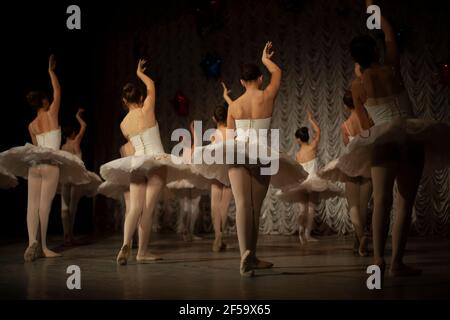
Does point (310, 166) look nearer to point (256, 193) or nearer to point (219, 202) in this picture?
point (219, 202)

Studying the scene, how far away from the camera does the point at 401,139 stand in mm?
4047

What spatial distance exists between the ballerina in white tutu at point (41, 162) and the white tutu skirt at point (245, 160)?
1986mm

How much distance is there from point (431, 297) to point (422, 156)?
4.07 ft

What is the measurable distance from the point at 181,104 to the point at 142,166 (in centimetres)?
637

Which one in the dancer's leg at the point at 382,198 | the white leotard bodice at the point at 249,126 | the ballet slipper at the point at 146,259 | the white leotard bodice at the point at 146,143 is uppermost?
the white leotard bodice at the point at 249,126

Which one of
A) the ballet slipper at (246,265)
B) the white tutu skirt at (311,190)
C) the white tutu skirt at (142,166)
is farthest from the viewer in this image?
the white tutu skirt at (311,190)

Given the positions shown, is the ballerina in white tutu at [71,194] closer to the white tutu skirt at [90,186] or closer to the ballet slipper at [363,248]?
the white tutu skirt at [90,186]

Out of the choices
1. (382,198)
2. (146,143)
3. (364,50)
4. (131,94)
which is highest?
(364,50)

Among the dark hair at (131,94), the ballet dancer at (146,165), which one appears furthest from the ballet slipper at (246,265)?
the dark hair at (131,94)

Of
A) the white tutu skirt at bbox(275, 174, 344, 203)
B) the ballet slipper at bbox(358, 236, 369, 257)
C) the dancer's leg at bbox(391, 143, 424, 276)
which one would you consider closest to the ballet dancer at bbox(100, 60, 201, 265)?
the ballet slipper at bbox(358, 236, 369, 257)

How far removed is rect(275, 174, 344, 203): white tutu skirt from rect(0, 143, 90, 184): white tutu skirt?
2.61 metres

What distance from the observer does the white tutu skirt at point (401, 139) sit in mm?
4023

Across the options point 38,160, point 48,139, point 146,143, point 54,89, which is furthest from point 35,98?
point 146,143

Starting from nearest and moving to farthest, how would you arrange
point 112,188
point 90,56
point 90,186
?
1. point 112,188
2. point 90,186
3. point 90,56
